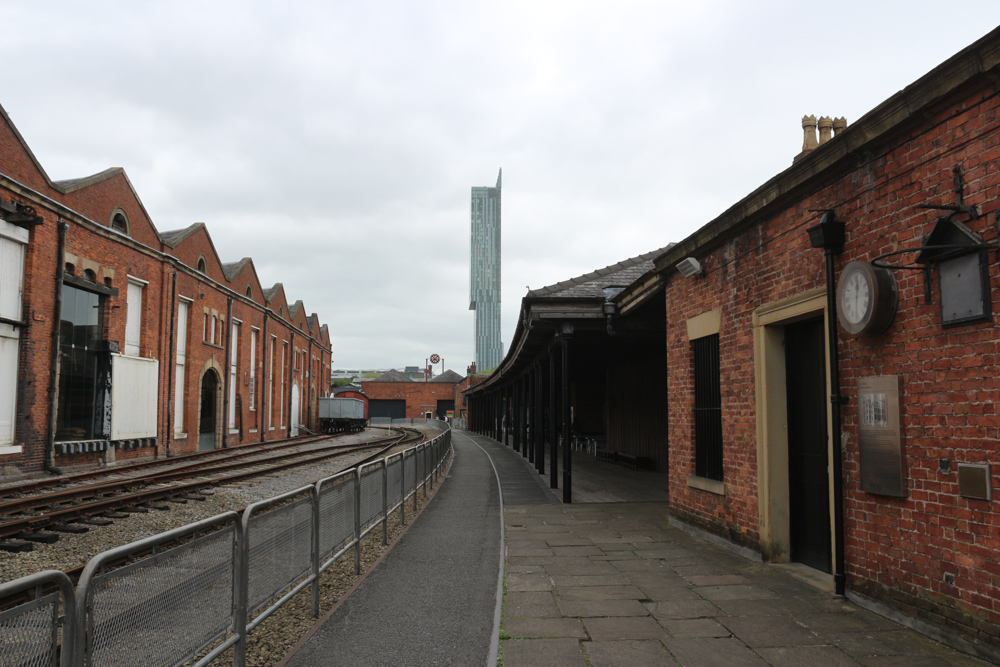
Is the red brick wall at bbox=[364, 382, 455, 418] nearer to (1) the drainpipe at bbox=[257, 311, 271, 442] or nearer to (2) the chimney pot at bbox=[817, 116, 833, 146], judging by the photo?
(1) the drainpipe at bbox=[257, 311, 271, 442]

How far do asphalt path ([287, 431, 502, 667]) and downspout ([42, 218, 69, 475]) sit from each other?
41.8 ft

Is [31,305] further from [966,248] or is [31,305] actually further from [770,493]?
[966,248]

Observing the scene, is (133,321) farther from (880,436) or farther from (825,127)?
(880,436)

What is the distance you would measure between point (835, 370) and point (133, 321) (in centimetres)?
A: 2221

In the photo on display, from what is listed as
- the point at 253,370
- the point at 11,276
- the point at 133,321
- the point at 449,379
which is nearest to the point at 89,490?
the point at 11,276

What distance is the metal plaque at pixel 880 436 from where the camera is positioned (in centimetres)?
450

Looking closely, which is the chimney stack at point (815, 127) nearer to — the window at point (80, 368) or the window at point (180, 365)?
the window at point (80, 368)

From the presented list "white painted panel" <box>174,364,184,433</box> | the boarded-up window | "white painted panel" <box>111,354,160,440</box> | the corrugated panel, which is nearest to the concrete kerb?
"white painted panel" <box>111,354,160,440</box>

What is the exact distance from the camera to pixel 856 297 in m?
4.77

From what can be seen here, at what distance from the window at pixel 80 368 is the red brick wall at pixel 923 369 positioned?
18622 mm

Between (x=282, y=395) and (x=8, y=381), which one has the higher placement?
(x=8, y=381)

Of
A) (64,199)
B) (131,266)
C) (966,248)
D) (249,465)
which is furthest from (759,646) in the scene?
(131,266)

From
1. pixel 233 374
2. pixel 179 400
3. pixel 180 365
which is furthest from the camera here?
pixel 233 374

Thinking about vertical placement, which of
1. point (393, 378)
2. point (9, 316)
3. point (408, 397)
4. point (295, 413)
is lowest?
point (295, 413)
